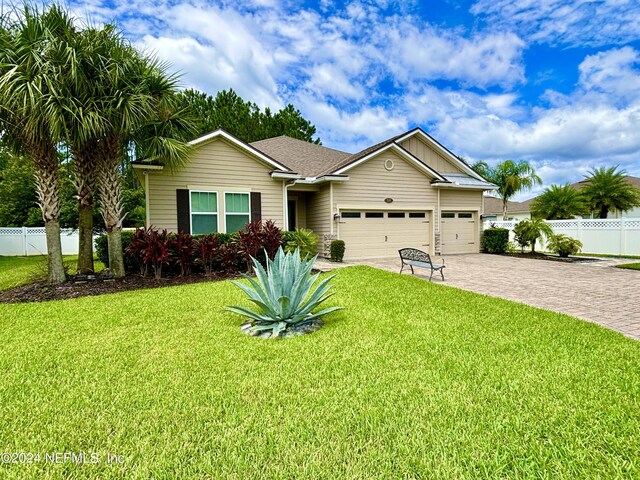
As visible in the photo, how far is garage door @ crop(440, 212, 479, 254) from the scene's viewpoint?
52.9 feet

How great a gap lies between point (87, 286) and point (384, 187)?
11590 millimetres

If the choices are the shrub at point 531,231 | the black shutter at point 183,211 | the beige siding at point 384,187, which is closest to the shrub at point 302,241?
the beige siding at point 384,187

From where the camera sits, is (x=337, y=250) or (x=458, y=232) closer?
(x=337, y=250)

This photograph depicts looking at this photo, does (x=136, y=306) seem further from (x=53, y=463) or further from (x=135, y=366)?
(x=53, y=463)

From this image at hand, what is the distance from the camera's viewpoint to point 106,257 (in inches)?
396

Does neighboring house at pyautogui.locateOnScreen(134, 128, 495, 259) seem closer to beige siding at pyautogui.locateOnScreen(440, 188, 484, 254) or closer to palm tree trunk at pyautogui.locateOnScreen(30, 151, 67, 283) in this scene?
beige siding at pyautogui.locateOnScreen(440, 188, 484, 254)

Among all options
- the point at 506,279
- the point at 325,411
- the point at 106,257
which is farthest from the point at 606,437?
the point at 106,257

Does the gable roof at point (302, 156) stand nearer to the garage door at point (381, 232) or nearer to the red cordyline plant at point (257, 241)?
the garage door at point (381, 232)

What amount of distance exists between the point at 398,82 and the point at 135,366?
18899 mm

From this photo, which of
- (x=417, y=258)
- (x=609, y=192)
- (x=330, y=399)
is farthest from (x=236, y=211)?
(x=609, y=192)

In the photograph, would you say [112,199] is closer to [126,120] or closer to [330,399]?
[126,120]

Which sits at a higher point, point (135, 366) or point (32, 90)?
point (32, 90)

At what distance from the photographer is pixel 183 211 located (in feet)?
36.3

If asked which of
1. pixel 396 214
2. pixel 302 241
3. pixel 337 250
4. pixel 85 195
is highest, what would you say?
pixel 85 195
